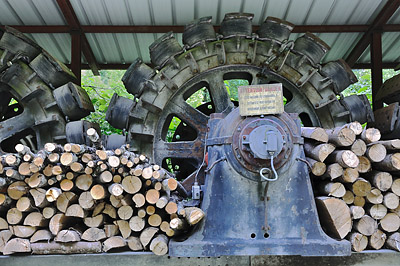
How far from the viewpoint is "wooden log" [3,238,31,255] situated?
350 centimetres

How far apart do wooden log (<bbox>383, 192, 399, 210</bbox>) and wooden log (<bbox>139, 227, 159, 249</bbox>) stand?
7.88 feet

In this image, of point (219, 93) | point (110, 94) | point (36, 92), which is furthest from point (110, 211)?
point (110, 94)

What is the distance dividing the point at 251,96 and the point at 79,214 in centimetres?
207

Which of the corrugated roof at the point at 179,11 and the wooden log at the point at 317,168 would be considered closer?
the wooden log at the point at 317,168

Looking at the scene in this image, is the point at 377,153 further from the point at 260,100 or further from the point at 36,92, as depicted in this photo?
the point at 36,92

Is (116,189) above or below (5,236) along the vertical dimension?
above

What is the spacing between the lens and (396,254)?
373 cm

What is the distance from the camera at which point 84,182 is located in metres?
3.54

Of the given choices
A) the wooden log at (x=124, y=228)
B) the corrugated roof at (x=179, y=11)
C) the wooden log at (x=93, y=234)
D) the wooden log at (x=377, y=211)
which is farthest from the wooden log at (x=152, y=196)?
the corrugated roof at (x=179, y=11)

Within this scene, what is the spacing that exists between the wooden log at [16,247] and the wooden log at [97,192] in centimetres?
82

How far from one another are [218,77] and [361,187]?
112 inches

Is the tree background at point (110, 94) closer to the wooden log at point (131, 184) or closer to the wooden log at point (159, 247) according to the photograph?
the wooden log at point (131, 184)

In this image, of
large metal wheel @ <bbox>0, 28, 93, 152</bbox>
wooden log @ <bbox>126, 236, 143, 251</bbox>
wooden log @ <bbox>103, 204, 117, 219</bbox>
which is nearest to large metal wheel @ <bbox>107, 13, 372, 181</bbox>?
large metal wheel @ <bbox>0, 28, 93, 152</bbox>

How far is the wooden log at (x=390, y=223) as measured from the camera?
382 cm
